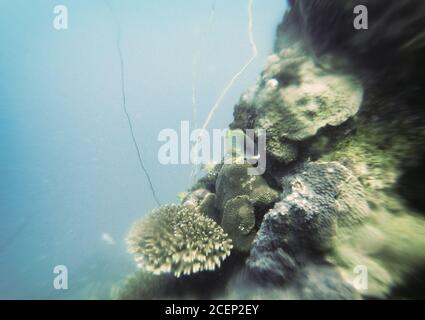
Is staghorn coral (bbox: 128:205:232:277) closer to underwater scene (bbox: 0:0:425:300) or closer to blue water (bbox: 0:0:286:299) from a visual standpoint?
underwater scene (bbox: 0:0:425:300)

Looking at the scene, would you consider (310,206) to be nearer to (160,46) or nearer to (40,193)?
(160,46)

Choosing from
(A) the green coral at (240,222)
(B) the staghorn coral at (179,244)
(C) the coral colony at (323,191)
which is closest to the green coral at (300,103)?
(C) the coral colony at (323,191)

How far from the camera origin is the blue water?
33406 millimetres

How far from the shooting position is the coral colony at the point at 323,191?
2617 mm

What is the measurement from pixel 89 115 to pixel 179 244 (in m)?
135

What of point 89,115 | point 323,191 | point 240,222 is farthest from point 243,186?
point 89,115

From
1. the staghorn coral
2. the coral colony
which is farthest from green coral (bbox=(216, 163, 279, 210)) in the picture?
the staghorn coral

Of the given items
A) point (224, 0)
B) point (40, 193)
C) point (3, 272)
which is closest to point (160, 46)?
point (224, 0)

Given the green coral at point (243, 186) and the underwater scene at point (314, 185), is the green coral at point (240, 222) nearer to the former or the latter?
the underwater scene at point (314, 185)

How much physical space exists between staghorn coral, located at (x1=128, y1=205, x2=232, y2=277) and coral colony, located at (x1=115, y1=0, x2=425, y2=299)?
0.05 ft

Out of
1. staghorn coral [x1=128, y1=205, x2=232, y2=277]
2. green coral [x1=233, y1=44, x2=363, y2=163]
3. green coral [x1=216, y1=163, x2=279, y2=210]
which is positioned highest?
green coral [x1=233, y1=44, x2=363, y2=163]

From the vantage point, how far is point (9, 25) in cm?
4781

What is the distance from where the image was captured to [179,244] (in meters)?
3.51

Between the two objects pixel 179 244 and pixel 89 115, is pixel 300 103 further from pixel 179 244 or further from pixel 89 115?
pixel 89 115
